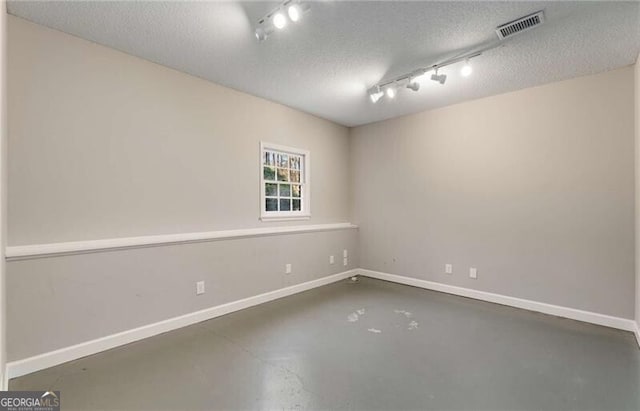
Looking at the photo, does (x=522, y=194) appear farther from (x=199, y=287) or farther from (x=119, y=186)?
(x=119, y=186)

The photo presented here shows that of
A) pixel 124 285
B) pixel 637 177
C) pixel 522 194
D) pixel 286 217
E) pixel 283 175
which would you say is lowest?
pixel 124 285

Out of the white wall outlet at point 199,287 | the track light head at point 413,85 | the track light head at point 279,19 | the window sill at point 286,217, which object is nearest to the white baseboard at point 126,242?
the window sill at point 286,217

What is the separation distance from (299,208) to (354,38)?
263 cm

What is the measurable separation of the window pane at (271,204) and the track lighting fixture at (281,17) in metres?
2.20

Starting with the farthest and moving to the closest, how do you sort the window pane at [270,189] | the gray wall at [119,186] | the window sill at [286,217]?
the window pane at [270,189] < the window sill at [286,217] < the gray wall at [119,186]

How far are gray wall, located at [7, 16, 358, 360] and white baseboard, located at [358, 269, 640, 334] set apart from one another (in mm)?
1981

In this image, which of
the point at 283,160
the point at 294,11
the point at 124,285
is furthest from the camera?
the point at 283,160

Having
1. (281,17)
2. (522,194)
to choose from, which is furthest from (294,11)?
Result: (522,194)

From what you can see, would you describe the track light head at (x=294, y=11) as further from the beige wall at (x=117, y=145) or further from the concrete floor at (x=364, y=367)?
the concrete floor at (x=364, y=367)

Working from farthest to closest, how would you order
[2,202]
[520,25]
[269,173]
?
[269,173]
[520,25]
[2,202]

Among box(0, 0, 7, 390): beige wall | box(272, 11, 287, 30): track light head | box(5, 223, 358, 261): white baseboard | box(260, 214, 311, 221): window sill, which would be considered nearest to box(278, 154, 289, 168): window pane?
box(260, 214, 311, 221): window sill

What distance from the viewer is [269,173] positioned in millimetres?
4176

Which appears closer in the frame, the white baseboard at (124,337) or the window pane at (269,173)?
the white baseboard at (124,337)

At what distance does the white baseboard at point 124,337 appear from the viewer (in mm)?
2178
